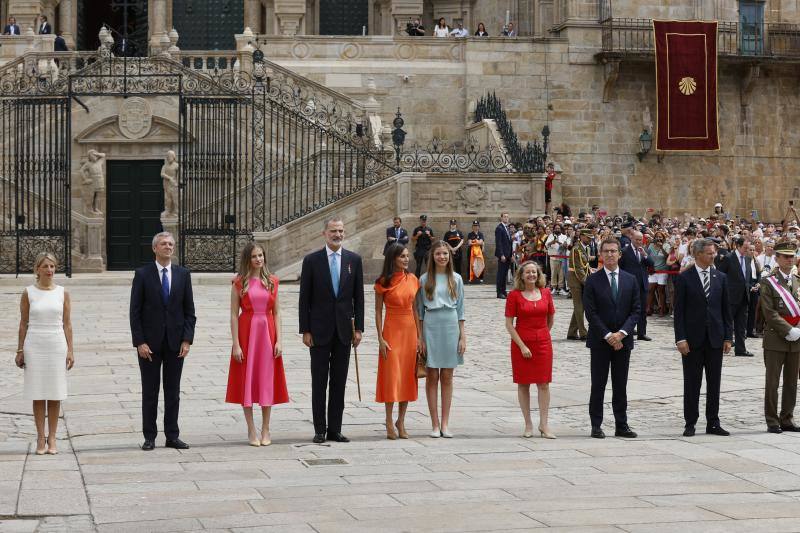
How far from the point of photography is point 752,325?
20.5 meters

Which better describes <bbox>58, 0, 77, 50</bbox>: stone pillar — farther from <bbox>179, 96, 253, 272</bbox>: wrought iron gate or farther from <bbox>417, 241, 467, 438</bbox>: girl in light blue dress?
<bbox>417, 241, 467, 438</bbox>: girl in light blue dress

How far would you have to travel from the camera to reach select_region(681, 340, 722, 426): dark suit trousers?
11.5 m

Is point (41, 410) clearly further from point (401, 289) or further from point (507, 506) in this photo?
point (507, 506)

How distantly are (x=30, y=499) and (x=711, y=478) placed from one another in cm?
461

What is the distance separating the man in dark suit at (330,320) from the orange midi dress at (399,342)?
10.2 inches

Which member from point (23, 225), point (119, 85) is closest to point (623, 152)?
point (119, 85)

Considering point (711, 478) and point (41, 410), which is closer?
point (711, 478)

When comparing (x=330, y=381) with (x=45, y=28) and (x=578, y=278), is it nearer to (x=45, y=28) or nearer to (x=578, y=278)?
(x=578, y=278)

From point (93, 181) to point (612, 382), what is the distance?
850 inches

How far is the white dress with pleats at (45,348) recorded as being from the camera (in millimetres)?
10422

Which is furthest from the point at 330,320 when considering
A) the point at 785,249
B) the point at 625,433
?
the point at 785,249

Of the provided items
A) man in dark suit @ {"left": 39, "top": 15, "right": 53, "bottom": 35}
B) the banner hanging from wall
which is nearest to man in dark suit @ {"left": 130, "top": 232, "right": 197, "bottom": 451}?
the banner hanging from wall

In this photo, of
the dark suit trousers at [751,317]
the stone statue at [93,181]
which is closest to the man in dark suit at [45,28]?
the stone statue at [93,181]

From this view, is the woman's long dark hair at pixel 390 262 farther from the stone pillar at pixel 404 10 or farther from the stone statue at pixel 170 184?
the stone pillar at pixel 404 10
